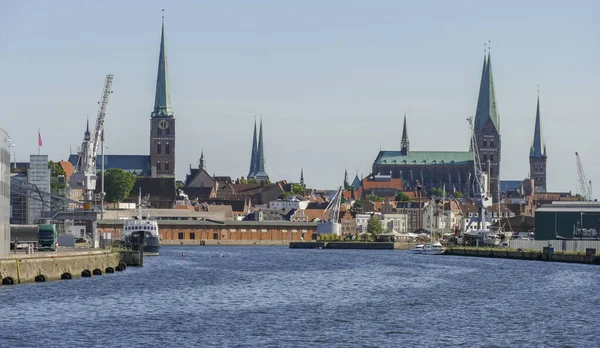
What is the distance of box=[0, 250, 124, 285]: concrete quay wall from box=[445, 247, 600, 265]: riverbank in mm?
49714

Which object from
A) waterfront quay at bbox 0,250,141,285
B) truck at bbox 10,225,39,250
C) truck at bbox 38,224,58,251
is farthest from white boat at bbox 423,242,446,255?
truck at bbox 38,224,58,251

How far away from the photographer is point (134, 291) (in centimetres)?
7719

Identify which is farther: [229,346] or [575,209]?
[575,209]

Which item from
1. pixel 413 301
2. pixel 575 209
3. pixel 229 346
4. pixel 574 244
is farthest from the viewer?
pixel 575 209

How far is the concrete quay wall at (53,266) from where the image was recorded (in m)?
75.4

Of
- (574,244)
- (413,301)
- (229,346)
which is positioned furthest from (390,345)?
(574,244)

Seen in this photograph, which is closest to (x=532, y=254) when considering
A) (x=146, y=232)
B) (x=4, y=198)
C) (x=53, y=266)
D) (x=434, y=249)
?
(x=146, y=232)

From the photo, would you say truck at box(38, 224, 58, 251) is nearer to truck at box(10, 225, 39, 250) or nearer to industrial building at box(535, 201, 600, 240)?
truck at box(10, 225, 39, 250)

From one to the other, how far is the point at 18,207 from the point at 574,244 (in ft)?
205

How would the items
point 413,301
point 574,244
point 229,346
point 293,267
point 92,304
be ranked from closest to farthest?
point 229,346 → point 92,304 → point 413,301 → point 293,267 → point 574,244

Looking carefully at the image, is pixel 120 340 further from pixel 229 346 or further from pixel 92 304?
pixel 92 304

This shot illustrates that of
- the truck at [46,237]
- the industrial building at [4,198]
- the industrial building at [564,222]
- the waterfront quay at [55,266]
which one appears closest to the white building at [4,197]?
the industrial building at [4,198]

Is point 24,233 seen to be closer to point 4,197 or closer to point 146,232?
point 146,232

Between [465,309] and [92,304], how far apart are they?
18.4m
